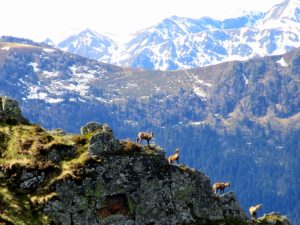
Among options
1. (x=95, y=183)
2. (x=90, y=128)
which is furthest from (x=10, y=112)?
(x=95, y=183)

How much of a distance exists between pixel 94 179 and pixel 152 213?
693 centimetres

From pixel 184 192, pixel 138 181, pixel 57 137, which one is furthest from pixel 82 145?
pixel 184 192

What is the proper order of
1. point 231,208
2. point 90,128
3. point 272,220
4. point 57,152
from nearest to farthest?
1. point 57,152
2. point 231,208
3. point 272,220
4. point 90,128

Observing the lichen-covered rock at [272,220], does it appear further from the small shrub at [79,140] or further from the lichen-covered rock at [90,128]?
the small shrub at [79,140]

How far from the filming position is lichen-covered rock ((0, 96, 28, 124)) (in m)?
63.5

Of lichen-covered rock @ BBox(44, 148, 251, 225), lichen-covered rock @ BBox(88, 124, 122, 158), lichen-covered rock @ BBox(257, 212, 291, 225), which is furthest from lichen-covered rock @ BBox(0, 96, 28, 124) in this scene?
lichen-covered rock @ BBox(257, 212, 291, 225)

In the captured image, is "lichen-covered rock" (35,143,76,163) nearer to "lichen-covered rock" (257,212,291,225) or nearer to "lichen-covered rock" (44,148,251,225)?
"lichen-covered rock" (44,148,251,225)

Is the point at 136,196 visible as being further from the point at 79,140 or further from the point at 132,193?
the point at 79,140

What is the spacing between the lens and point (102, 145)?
197 feet

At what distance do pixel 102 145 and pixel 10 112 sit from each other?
11460 mm

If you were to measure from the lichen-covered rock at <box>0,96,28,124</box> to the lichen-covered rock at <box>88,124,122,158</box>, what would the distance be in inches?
376

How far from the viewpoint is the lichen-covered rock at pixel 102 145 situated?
59750 mm

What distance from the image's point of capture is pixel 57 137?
62219 mm

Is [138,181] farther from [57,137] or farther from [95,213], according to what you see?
[57,137]
